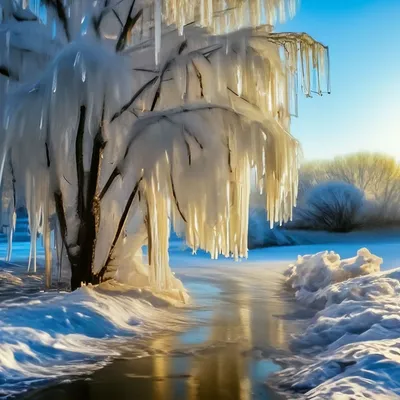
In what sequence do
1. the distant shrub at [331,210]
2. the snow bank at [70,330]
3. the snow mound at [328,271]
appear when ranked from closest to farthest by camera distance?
the snow bank at [70,330] → the snow mound at [328,271] → the distant shrub at [331,210]

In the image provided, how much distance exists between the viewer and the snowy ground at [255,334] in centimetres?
397

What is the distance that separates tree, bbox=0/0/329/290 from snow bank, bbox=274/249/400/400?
150 centimetres

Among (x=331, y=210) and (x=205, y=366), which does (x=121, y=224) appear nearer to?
(x=205, y=366)

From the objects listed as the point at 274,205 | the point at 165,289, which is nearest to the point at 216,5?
the point at 274,205

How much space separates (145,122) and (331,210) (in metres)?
17.9

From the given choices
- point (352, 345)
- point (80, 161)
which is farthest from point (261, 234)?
point (352, 345)

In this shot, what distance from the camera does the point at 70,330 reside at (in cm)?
548

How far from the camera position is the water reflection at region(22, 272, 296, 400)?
3918 mm

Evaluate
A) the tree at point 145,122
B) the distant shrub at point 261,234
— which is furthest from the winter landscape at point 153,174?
the distant shrub at point 261,234

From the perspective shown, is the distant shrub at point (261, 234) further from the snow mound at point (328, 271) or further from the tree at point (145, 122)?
the tree at point (145, 122)

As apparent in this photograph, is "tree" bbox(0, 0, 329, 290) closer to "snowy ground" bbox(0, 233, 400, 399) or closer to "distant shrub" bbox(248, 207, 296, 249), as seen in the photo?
"snowy ground" bbox(0, 233, 400, 399)

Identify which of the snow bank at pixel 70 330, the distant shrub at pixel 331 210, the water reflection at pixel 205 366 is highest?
the distant shrub at pixel 331 210

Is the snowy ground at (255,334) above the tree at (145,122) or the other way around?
the other way around

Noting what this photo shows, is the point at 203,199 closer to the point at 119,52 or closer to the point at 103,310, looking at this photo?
the point at 103,310
